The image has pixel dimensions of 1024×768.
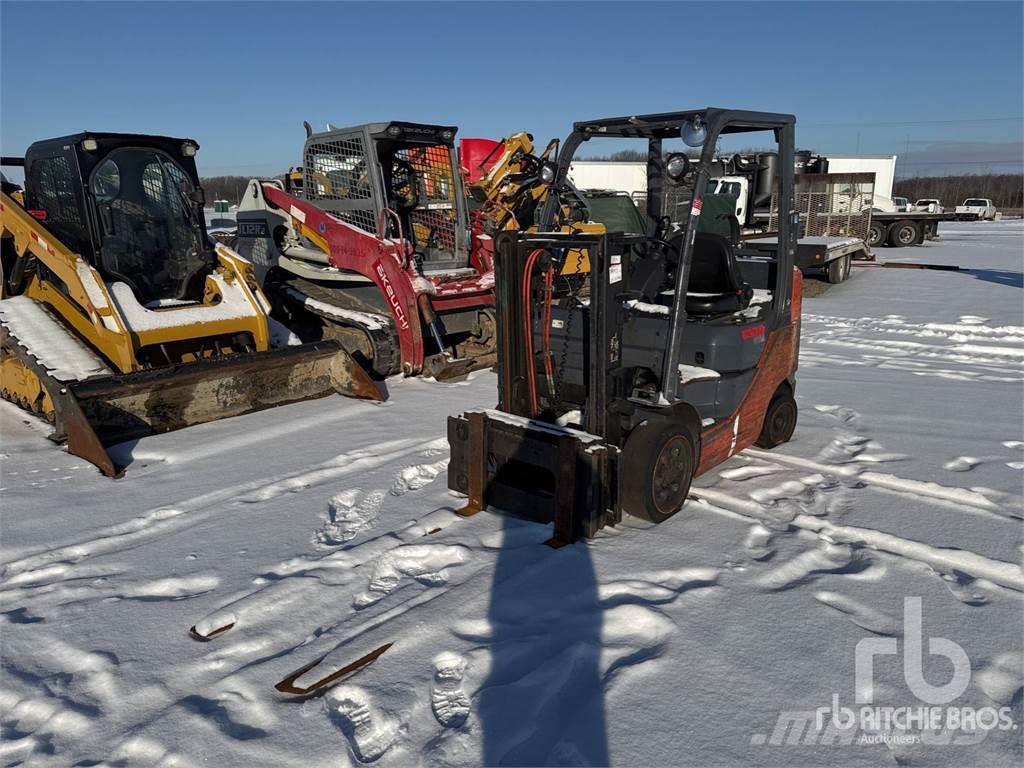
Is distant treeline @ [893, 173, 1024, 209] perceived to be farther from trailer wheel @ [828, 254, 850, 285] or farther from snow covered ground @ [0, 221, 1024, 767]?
snow covered ground @ [0, 221, 1024, 767]

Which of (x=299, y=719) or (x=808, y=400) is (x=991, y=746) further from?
(x=808, y=400)

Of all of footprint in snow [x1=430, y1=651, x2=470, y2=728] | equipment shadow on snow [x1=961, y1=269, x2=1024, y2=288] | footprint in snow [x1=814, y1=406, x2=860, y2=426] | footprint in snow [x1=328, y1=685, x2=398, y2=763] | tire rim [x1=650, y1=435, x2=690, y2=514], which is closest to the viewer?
footprint in snow [x1=328, y1=685, x2=398, y2=763]

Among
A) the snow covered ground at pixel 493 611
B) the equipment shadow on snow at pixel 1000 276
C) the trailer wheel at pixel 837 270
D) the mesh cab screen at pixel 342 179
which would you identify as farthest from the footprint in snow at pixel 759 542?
the equipment shadow on snow at pixel 1000 276

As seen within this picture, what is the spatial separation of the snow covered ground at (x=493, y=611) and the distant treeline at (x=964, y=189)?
7033cm

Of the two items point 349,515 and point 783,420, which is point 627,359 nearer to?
point 783,420

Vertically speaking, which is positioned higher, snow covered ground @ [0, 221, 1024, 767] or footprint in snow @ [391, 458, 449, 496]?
footprint in snow @ [391, 458, 449, 496]

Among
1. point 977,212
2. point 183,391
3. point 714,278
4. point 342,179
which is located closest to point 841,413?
point 714,278

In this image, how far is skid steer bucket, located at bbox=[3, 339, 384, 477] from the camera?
5.25 metres

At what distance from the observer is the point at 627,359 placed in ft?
15.0

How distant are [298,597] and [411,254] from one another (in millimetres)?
4960

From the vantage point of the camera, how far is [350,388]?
684 cm

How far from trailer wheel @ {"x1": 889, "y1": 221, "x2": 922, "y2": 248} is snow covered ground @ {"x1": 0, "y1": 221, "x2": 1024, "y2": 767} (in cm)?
2250

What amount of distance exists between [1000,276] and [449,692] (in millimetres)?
16939

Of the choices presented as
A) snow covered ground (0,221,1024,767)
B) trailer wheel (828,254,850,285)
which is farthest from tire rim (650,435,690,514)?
trailer wheel (828,254,850,285)
